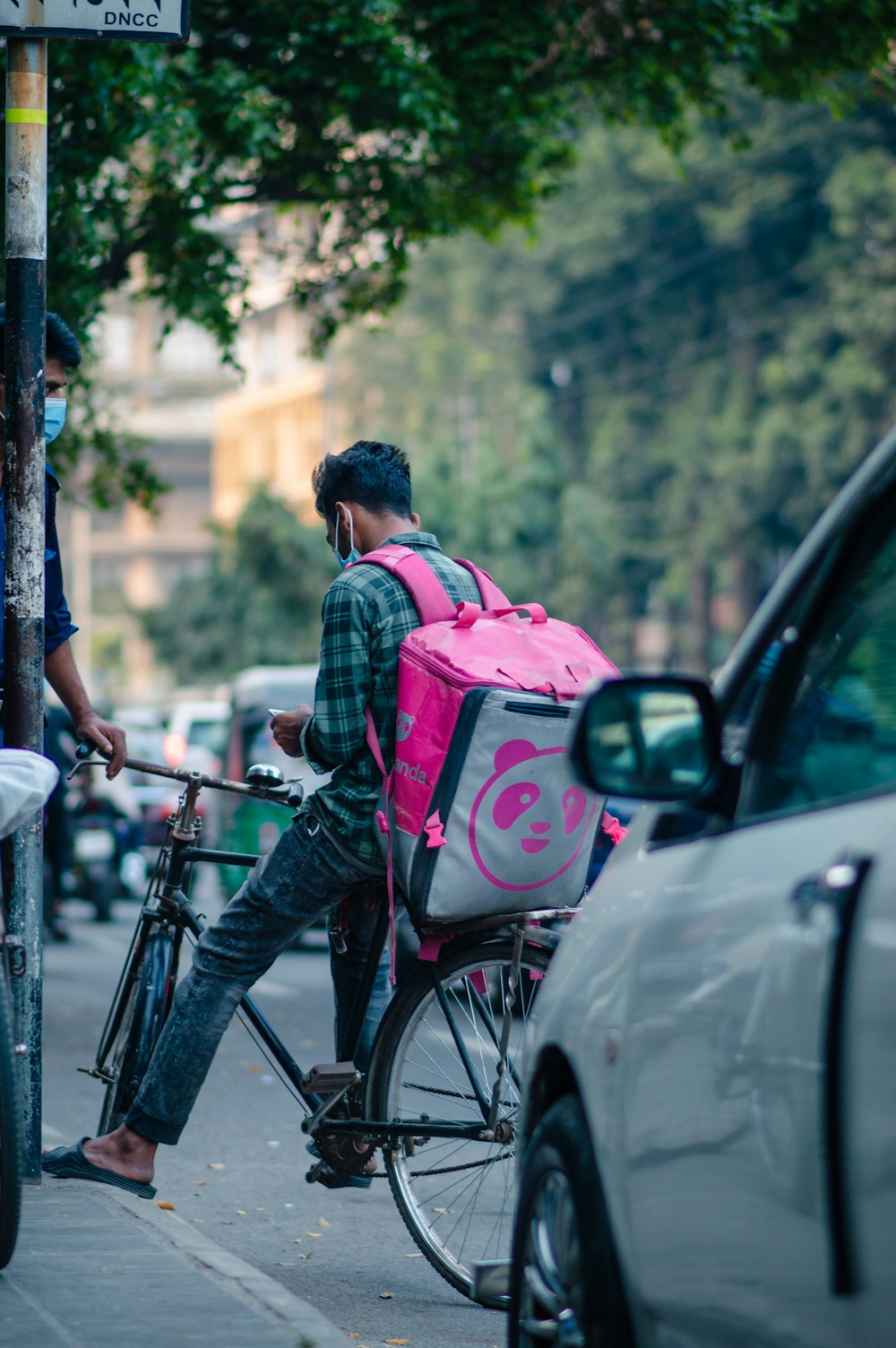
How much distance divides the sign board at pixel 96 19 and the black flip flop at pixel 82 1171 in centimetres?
275

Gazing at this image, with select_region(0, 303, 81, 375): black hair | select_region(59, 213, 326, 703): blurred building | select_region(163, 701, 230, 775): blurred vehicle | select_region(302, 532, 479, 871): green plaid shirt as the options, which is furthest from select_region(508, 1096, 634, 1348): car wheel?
select_region(59, 213, 326, 703): blurred building

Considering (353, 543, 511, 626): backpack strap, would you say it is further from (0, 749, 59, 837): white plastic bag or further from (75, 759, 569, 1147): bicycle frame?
(0, 749, 59, 837): white plastic bag

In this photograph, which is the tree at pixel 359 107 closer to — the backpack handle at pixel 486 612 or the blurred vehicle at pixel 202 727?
the backpack handle at pixel 486 612

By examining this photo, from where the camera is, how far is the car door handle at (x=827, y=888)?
2275mm

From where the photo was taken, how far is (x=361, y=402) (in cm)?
Answer: 5662

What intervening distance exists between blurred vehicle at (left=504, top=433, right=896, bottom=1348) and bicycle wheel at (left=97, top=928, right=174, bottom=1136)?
6.42ft

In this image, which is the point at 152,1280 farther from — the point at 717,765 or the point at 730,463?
the point at 730,463

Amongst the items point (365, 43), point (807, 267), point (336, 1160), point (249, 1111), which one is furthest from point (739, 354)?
point (336, 1160)

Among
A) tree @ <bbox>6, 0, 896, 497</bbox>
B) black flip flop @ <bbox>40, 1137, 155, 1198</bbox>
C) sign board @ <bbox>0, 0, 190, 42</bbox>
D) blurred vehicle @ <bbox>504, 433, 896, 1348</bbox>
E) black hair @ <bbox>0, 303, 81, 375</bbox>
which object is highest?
tree @ <bbox>6, 0, 896, 497</bbox>

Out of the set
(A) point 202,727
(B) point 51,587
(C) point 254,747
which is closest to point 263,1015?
(B) point 51,587

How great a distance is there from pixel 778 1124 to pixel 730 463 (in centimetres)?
3932

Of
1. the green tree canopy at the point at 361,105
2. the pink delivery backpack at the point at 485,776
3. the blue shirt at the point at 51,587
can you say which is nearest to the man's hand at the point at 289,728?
the pink delivery backpack at the point at 485,776

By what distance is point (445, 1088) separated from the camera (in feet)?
14.9

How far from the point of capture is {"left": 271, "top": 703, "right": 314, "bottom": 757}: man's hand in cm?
466
